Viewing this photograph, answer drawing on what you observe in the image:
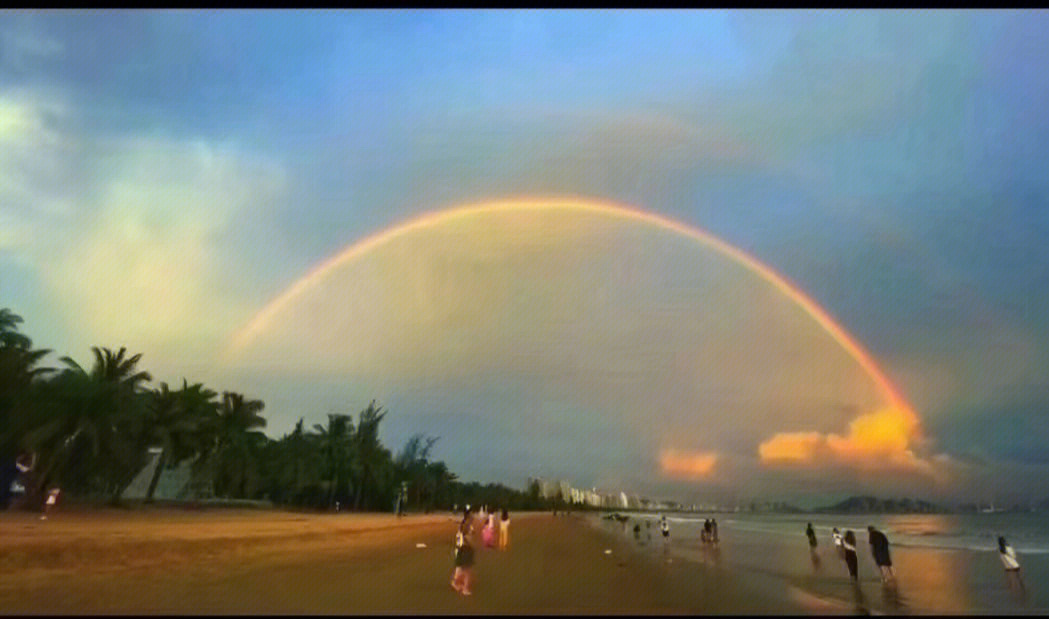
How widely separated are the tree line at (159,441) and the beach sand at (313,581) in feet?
49.4

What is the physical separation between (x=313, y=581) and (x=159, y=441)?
4483 cm

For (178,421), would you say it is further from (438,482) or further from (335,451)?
(438,482)

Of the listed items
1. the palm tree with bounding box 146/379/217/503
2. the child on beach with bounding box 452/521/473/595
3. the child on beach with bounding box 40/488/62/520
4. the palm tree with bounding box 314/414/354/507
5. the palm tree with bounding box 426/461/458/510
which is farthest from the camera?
the palm tree with bounding box 426/461/458/510

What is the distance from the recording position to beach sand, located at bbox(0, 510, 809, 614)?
15812 millimetres

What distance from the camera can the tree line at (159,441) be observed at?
1825 inches

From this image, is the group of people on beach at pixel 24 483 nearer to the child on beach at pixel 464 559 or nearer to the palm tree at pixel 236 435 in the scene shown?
the palm tree at pixel 236 435

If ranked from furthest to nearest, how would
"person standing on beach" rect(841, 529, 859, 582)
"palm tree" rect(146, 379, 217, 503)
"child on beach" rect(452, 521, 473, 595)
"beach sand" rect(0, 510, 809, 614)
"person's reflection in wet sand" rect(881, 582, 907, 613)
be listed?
1. "palm tree" rect(146, 379, 217, 503)
2. "person standing on beach" rect(841, 529, 859, 582)
3. "person's reflection in wet sand" rect(881, 582, 907, 613)
4. "child on beach" rect(452, 521, 473, 595)
5. "beach sand" rect(0, 510, 809, 614)

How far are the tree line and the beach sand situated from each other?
15.1 m

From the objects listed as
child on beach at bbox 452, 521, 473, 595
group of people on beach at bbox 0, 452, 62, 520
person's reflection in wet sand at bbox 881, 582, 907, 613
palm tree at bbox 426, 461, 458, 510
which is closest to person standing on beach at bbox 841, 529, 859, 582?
person's reflection in wet sand at bbox 881, 582, 907, 613

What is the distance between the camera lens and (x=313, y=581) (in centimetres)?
2077

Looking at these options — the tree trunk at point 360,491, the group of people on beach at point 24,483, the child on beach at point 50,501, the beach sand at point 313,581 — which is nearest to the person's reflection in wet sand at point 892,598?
the beach sand at point 313,581

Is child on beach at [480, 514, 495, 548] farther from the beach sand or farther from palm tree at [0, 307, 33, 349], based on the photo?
palm tree at [0, 307, 33, 349]
